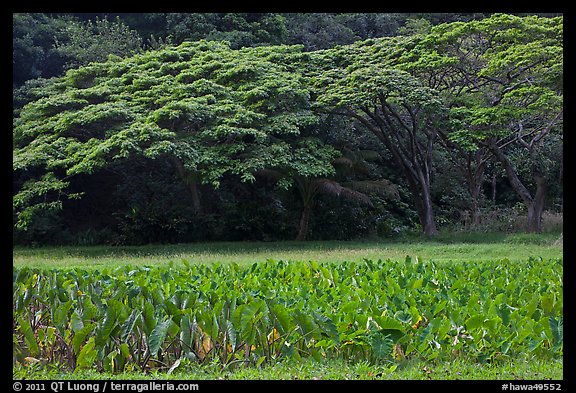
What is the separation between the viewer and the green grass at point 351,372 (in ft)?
15.5

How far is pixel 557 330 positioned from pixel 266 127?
41.8ft

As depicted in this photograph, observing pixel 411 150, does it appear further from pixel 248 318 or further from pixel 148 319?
pixel 148 319

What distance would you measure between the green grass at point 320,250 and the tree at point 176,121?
1.61 meters

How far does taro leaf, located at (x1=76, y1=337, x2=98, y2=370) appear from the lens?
4871 millimetres

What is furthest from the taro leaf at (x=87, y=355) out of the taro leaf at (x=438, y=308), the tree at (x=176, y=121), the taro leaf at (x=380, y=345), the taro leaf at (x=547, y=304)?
the tree at (x=176, y=121)

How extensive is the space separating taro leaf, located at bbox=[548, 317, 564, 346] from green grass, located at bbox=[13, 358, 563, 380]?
0.48 ft

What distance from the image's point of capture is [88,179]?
68.8 feet

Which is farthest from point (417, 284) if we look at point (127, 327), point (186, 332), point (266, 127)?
point (266, 127)

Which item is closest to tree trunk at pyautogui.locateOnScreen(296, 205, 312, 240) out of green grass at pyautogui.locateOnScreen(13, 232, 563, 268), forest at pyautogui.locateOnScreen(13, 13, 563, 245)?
forest at pyautogui.locateOnScreen(13, 13, 563, 245)

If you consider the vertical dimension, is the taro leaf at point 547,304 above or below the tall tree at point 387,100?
below

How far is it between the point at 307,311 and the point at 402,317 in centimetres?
74

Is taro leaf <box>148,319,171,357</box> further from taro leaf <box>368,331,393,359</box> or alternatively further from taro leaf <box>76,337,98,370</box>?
taro leaf <box>368,331,393,359</box>

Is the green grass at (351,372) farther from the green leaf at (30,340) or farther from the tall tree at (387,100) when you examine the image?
the tall tree at (387,100)
